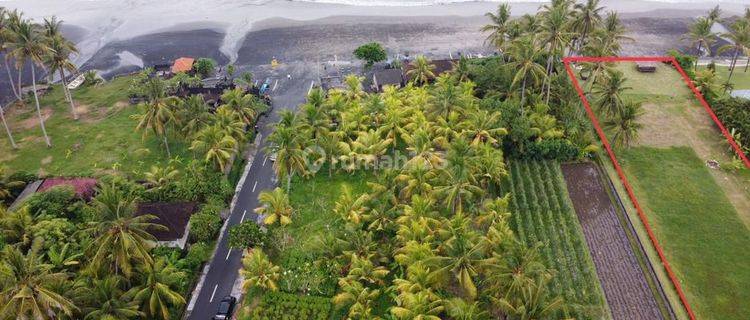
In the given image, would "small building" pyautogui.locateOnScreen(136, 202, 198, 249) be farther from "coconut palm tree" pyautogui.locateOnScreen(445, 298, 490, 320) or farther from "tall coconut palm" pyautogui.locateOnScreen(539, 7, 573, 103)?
"tall coconut palm" pyautogui.locateOnScreen(539, 7, 573, 103)

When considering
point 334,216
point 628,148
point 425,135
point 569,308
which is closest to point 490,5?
point 628,148

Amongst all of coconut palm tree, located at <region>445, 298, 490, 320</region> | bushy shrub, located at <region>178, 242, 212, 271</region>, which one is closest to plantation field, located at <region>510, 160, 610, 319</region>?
coconut palm tree, located at <region>445, 298, 490, 320</region>

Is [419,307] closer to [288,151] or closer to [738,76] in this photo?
[288,151]

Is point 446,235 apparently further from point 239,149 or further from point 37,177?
point 37,177

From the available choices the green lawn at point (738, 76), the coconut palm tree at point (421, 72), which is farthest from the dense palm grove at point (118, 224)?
the green lawn at point (738, 76)

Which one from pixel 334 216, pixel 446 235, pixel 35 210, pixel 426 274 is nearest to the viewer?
pixel 426 274
